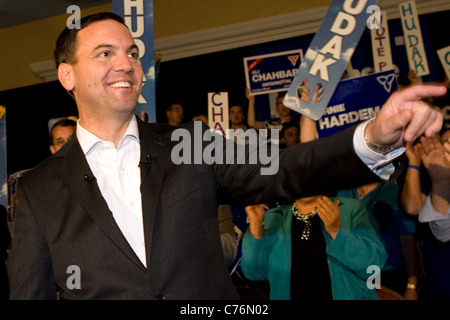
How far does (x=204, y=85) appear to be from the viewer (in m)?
7.03

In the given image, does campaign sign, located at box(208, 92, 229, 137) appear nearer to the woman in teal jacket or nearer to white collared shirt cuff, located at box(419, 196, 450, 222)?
the woman in teal jacket

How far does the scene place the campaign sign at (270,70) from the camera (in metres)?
5.04

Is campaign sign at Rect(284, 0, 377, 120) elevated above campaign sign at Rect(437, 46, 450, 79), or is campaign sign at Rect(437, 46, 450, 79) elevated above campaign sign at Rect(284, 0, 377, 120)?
campaign sign at Rect(437, 46, 450, 79)

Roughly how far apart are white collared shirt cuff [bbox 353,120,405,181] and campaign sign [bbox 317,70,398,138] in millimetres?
2203

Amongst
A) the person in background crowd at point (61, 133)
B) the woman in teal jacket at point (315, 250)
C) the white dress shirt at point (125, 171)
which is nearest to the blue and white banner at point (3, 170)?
the person in background crowd at point (61, 133)

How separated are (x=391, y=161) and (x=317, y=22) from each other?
5.71 m

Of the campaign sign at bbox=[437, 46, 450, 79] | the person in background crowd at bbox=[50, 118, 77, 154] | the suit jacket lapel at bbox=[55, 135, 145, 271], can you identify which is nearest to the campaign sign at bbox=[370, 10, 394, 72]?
the campaign sign at bbox=[437, 46, 450, 79]

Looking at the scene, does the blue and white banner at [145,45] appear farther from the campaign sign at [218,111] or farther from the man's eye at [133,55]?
the campaign sign at [218,111]

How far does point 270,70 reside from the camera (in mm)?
5117

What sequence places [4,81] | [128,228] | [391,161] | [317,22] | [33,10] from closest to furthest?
[391,161], [128,228], [317,22], [33,10], [4,81]

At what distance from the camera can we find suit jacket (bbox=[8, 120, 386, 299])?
3.69 feet

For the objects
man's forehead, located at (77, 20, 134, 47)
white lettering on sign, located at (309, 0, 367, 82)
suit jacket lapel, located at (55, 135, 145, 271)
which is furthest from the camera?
white lettering on sign, located at (309, 0, 367, 82)

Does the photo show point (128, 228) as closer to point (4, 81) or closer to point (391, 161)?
point (391, 161)
